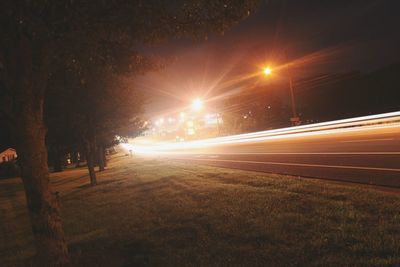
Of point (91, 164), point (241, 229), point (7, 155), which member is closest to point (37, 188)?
point (241, 229)

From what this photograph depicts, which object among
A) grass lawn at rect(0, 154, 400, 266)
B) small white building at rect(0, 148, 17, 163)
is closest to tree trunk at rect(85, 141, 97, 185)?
grass lawn at rect(0, 154, 400, 266)

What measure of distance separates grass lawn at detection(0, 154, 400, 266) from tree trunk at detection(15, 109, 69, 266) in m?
0.81

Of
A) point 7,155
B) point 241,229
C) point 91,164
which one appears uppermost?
point 7,155

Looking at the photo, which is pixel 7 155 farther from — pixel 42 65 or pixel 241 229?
pixel 241 229

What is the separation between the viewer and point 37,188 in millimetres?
4777

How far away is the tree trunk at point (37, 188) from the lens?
4738 millimetres

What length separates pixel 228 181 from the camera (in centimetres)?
1113

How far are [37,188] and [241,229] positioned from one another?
3.67 meters

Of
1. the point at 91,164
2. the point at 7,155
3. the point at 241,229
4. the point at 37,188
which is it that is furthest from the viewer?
the point at 7,155

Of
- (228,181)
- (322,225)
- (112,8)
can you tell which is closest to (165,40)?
(112,8)

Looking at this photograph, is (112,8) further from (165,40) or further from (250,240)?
(250,240)

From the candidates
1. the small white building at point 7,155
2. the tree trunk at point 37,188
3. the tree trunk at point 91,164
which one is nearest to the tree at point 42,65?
the tree trunk at point 37,188

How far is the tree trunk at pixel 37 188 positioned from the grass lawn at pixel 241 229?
0.81m

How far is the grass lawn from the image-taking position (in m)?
4.54
